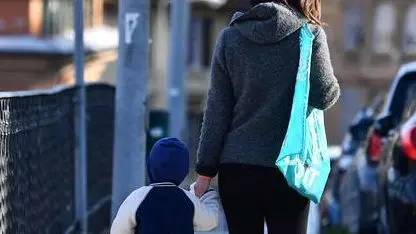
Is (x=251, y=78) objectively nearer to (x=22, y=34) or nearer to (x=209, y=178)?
(x=209, y=178)

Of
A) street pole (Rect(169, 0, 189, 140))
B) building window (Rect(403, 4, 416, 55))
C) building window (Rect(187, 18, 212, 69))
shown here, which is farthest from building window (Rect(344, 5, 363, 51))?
street pole (Rect(169, 0, 189, 140))

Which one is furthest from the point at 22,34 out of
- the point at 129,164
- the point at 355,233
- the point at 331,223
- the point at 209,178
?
the point at 209,178

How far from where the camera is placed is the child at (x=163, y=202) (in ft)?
15.3

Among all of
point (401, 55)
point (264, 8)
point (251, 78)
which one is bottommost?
point (401, 55)

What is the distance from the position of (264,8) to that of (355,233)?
5201mm

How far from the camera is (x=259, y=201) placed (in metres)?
4.58

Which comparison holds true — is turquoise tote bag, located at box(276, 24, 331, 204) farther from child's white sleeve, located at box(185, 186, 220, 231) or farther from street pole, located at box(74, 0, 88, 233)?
street pole, located at box(74, 0, 88, 233)

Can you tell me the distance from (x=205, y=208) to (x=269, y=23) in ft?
2.87

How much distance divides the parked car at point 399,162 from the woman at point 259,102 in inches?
100

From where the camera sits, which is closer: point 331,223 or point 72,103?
point 72,103

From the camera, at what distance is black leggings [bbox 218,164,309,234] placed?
4.52 metres

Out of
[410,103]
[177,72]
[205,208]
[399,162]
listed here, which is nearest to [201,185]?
[205,208]

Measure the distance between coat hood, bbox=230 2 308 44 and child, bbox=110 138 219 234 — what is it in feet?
1.96

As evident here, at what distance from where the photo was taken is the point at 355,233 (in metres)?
9.41
